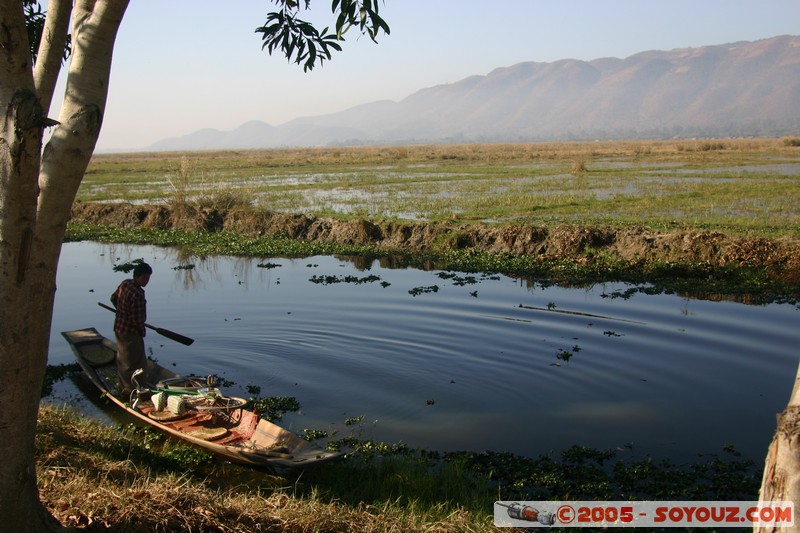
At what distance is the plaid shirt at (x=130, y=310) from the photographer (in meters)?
8.84

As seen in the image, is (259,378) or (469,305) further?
(469,305)

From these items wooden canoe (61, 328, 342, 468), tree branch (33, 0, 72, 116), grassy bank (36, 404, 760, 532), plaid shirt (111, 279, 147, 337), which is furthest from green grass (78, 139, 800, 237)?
tree branch (33, 0, 72, 116)

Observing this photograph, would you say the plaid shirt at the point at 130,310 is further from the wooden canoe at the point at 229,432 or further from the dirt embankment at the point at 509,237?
the dirt embankment at the point at 509,237

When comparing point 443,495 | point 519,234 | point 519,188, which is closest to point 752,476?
point 443,495

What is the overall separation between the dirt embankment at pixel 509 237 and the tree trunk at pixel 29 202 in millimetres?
14295

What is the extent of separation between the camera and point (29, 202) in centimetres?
425

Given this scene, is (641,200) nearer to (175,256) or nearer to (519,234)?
(519,234)

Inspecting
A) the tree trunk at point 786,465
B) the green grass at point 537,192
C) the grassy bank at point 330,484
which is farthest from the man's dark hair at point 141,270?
the green grass at point 537,192

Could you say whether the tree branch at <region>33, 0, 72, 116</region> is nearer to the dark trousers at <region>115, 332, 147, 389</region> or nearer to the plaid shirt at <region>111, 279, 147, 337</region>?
the plaid shirt at <region>111, 279, 147, 337</region>

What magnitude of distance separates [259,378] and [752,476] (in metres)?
6.32

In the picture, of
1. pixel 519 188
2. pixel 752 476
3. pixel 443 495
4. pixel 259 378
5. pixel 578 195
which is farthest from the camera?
pixel 519 188

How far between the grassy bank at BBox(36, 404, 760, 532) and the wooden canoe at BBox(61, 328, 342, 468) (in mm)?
201

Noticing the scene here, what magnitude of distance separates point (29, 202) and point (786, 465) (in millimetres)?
4279

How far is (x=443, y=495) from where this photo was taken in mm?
6297
